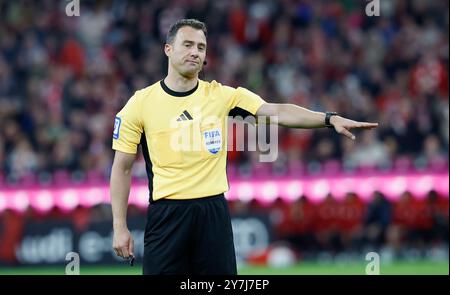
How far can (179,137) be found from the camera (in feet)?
25.4

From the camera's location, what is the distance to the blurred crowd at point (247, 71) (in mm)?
17953

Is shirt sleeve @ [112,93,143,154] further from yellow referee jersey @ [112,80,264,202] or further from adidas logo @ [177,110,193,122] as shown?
adidas logo @ [177,110,193,122]

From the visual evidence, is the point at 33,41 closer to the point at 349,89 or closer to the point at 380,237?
the point at 349,89

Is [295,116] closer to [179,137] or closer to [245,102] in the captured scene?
[245,102]

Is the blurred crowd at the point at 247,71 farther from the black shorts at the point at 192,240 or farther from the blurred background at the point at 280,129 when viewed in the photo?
the black shorts at the point at 192,240

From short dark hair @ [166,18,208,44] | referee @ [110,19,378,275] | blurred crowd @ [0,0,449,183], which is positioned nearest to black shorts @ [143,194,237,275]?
referee @ [110,19,378,275]

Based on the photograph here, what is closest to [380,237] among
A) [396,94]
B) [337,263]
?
[337,263]

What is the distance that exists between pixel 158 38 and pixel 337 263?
7.90m

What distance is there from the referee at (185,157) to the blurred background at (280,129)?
22.3 ft

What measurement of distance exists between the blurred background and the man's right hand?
691 centimetres

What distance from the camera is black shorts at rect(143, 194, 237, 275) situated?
7691 mm

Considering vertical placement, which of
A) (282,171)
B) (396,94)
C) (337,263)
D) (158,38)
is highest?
(158,38)
